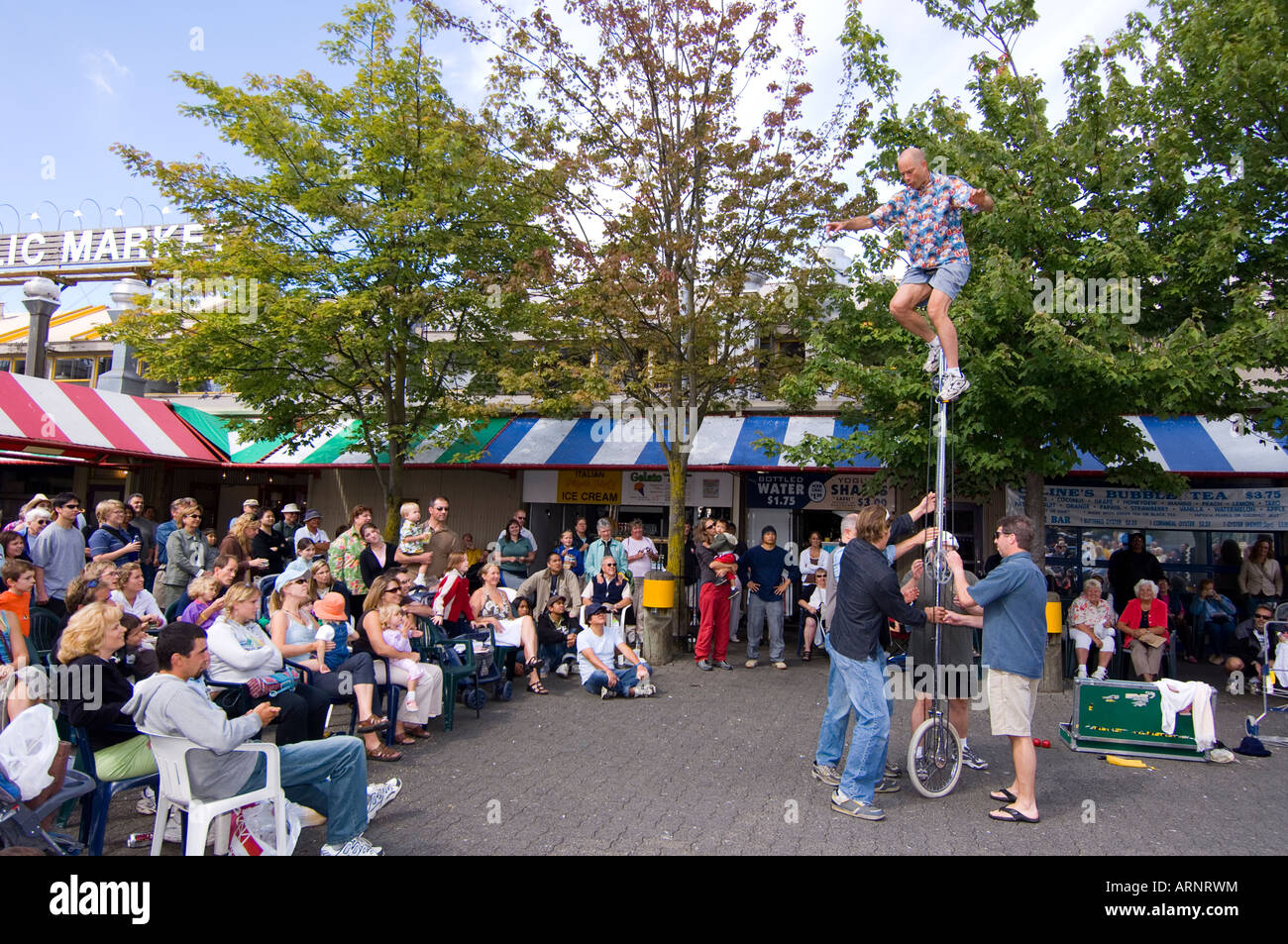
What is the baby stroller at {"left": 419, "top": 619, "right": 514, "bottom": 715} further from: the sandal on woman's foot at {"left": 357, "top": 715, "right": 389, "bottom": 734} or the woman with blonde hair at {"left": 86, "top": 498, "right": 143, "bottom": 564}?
the woman with blonde hair at {"left": 86, "top": 498, "right": 143, "bottom": 564}

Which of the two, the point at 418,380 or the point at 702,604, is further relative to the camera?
the point at 418,380

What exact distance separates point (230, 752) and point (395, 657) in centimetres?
280

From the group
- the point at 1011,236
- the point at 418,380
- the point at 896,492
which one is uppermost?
the point at 1011,236

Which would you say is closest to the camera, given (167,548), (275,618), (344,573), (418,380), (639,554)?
(275,618)

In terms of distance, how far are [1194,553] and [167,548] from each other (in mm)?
14518

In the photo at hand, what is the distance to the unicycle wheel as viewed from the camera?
5652mm

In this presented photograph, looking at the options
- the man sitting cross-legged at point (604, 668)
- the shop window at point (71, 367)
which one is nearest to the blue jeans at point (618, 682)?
the man sitting cross-legged at point (604, 668)

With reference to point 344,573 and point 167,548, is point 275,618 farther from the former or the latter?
point 167,548

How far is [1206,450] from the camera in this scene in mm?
11664

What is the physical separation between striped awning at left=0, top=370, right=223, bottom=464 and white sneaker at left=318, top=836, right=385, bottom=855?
36.9ft

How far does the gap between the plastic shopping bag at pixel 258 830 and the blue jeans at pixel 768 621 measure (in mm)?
7477

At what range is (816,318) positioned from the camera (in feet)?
38.0

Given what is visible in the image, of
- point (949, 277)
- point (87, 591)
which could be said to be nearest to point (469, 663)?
point (87, 591)
